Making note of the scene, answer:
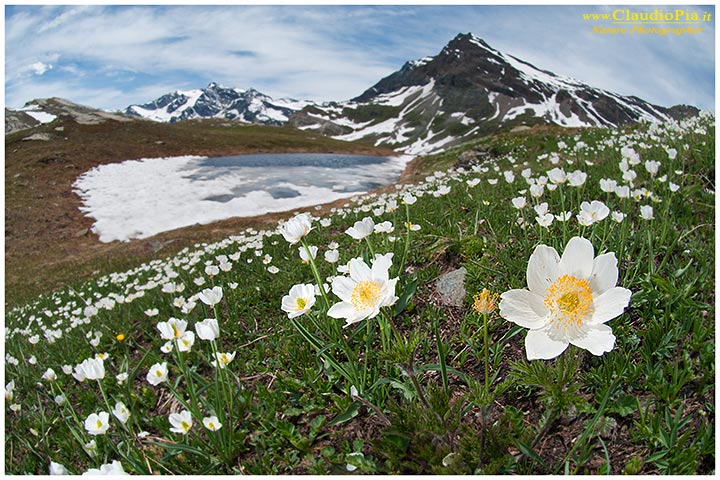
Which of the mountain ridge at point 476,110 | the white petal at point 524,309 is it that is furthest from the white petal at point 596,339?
the mountain ridge at point 476,110

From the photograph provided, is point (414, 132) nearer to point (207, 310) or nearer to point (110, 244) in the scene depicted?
point (110, 244)

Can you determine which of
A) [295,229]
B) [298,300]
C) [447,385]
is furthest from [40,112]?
[447,385]

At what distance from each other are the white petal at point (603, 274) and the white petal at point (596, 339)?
6.9 inches

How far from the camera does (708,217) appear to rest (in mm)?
3350

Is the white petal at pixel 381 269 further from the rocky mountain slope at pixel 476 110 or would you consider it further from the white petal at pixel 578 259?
the rocky mountain slope at pixel 476 110

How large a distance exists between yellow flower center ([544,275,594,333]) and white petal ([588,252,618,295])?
0.12 feet

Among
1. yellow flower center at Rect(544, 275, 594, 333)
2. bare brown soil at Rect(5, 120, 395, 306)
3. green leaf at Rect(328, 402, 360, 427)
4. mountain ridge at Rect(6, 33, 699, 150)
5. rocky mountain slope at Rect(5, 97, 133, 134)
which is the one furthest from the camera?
mountain ridge at Rect(6, 33, 699, 150)

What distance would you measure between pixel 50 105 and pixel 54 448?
124m

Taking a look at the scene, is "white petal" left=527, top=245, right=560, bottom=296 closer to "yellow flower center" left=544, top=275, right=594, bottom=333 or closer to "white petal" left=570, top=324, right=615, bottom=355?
"yellow flower center" left=544, top=275, right=594, bottom=333

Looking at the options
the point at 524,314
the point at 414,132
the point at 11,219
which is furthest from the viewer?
the point at 414,132

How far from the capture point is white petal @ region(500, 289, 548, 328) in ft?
→ 4.89

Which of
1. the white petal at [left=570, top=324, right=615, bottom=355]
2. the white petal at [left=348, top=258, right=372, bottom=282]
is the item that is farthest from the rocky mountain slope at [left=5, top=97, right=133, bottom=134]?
the white petal at [left=570, top=324, right=615, bottom=355]

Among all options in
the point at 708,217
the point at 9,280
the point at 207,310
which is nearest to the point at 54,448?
the point at 207,310

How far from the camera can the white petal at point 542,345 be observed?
4.56ft
